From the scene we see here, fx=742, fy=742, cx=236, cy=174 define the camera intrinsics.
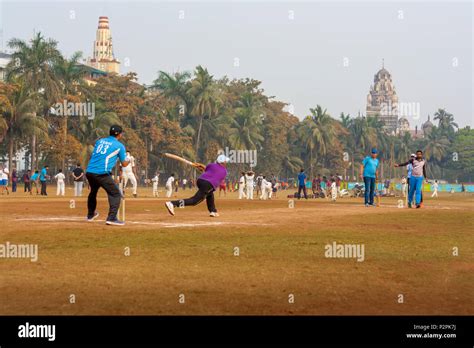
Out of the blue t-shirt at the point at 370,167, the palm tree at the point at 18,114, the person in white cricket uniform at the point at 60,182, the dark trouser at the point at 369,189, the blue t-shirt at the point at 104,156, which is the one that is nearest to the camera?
the blue t-shirt at the point at 104,156

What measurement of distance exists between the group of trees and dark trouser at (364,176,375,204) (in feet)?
131

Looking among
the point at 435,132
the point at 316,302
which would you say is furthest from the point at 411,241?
the point at 435,132

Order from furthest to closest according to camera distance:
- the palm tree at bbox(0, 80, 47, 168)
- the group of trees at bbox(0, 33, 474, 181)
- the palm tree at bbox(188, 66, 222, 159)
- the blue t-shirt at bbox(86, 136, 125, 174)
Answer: the palm tree at bbox(188, 66, 222, 159) < the group of trees at bbox(0, 33, 474, 181) < the palm tree at bbox(0, 80, 47, 168) < the blue t-shirt at bbox(86, 136, 125, 174)

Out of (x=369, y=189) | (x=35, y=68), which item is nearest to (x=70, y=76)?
(x=35, y=68)

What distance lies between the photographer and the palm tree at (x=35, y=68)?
6612 centimetres

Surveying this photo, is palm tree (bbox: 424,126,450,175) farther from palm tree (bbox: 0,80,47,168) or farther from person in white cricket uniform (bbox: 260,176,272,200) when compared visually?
person in white cricket uniform (bbox: 260,176,272,200)

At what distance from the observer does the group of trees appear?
66.2 meters

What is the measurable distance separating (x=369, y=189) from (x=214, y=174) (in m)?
10.8

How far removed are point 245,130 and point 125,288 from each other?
287 feet

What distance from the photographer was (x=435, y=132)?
167m

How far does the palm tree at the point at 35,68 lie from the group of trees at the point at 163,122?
0.29 ft

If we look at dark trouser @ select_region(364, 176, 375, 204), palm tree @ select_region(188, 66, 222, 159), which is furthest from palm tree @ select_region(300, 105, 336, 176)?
dark trouser @ select_region(364, 176, 375, 204)

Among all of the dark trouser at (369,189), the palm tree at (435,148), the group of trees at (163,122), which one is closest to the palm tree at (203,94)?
the group of trees at (163,122)

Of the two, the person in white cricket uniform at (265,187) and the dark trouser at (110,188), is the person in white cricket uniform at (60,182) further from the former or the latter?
the dark trouser at (110,188)
